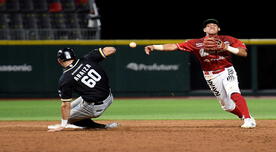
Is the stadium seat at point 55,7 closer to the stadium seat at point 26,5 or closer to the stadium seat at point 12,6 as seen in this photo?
the stadium seat at point 26,5

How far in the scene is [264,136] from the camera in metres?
7.96

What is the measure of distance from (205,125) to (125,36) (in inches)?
455

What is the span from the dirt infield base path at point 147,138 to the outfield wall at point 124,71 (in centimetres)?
649

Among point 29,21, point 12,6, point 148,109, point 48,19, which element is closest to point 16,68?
point 29,21

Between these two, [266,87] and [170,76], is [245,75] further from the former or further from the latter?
[170,76]

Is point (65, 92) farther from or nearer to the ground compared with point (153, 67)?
farther from the ground

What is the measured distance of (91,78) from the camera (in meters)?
8.52

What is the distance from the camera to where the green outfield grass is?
38.5ft

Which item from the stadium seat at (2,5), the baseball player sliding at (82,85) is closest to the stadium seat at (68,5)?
the stadium seat at (2,5)

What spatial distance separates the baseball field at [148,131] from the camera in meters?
6.99

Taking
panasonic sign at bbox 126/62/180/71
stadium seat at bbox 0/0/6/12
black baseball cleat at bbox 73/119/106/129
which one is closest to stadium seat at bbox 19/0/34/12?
stadium seat at bbox 0/0/6/12

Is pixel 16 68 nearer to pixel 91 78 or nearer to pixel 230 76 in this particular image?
pixel 91 78

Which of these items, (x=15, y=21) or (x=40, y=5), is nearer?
(x=15, y=21)

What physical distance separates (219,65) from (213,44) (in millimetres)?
520
